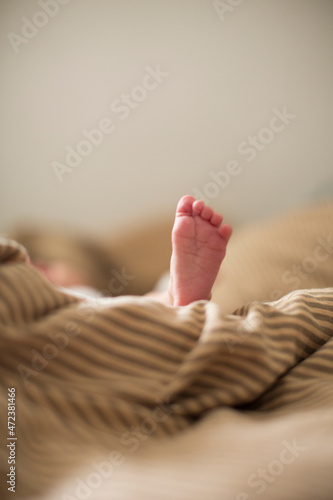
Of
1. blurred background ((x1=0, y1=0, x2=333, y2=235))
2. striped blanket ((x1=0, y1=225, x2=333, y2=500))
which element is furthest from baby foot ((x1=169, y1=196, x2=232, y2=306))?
blurred background ((x1=0, y1=0, x2=333, y2=235))

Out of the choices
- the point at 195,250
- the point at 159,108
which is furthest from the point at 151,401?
the point at 159,108

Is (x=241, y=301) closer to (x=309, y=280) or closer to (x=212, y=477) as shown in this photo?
Result: (x=309, y=280)

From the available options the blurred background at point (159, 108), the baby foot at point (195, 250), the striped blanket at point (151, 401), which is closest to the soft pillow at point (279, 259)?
the baby foot at point (195, 250)

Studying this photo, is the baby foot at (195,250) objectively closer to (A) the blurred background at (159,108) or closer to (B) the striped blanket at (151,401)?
(B) the striped blanket at (151,401)

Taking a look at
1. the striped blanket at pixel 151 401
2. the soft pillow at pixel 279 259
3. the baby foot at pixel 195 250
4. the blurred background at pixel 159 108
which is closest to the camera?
the striped blanket at pixel 151 401

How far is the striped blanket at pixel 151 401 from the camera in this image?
1.06 ft

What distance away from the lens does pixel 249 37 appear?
1.63 meters

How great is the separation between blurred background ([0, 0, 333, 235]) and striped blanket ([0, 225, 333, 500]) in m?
1.24

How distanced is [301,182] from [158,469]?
1.47 metres

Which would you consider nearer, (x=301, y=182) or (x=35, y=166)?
(x=301, y=182)

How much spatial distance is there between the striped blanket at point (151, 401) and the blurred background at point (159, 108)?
4.08ft

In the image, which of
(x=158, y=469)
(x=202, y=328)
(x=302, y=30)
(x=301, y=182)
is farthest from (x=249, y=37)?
(x=158, y=469)

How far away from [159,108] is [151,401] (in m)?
1.54

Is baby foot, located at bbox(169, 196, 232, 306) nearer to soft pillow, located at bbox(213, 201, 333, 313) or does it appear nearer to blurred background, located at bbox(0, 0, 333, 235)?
soft pillow, located at bbox(213, 201, 333, 313)
